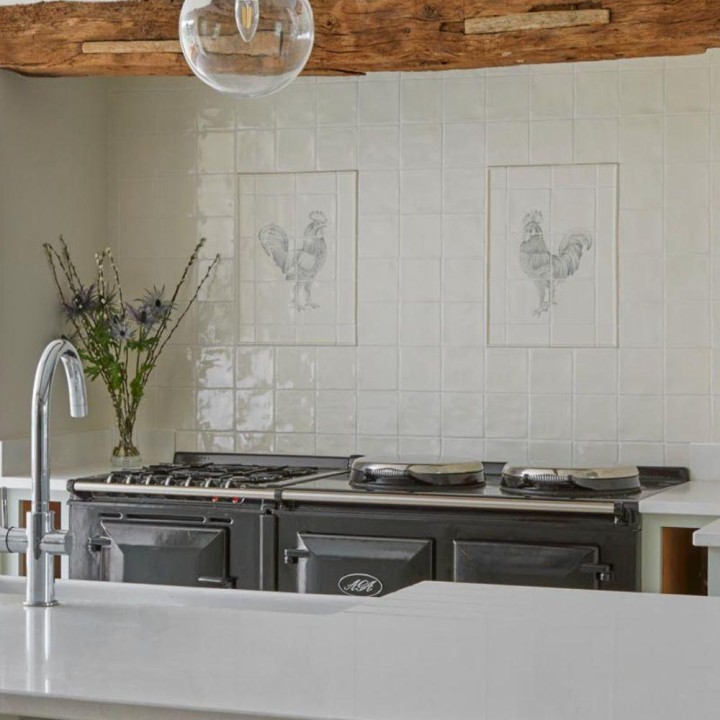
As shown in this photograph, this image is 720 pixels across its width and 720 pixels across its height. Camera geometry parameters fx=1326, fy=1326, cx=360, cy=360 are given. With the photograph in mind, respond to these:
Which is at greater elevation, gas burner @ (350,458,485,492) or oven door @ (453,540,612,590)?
gas burner @ (350,458,485,492)

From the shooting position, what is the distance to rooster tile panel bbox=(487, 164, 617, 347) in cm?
436

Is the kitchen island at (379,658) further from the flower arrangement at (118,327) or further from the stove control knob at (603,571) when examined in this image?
the flower arrangement at (118,327)

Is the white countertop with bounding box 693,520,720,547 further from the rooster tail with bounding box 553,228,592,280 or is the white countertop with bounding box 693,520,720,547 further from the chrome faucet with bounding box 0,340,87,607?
the chrome faucet with bounding box 0,340,87,607

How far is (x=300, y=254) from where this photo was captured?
4.68 metres

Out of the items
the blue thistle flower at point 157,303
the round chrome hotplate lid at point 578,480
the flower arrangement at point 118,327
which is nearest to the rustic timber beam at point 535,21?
the round chrome hotplate lid at point 578,480

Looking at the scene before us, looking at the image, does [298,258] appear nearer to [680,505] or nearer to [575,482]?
[575,482]

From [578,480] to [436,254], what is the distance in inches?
42.4

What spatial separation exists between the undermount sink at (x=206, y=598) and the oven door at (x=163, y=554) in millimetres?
1469

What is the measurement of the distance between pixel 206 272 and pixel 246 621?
9.45ft

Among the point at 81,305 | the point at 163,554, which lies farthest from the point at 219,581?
the point at 81,305

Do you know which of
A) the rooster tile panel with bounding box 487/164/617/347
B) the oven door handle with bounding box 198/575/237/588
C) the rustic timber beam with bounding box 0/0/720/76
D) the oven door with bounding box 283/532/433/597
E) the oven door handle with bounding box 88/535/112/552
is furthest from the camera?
the rooster tile panel with bounding box 487/164/617/347

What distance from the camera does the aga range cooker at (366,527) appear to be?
366cm

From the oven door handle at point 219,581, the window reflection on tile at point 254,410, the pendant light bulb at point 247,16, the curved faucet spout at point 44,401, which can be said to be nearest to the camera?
the pendant light bulb at point 247,16

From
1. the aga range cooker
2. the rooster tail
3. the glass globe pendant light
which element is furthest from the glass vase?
the glass globe pendant light
